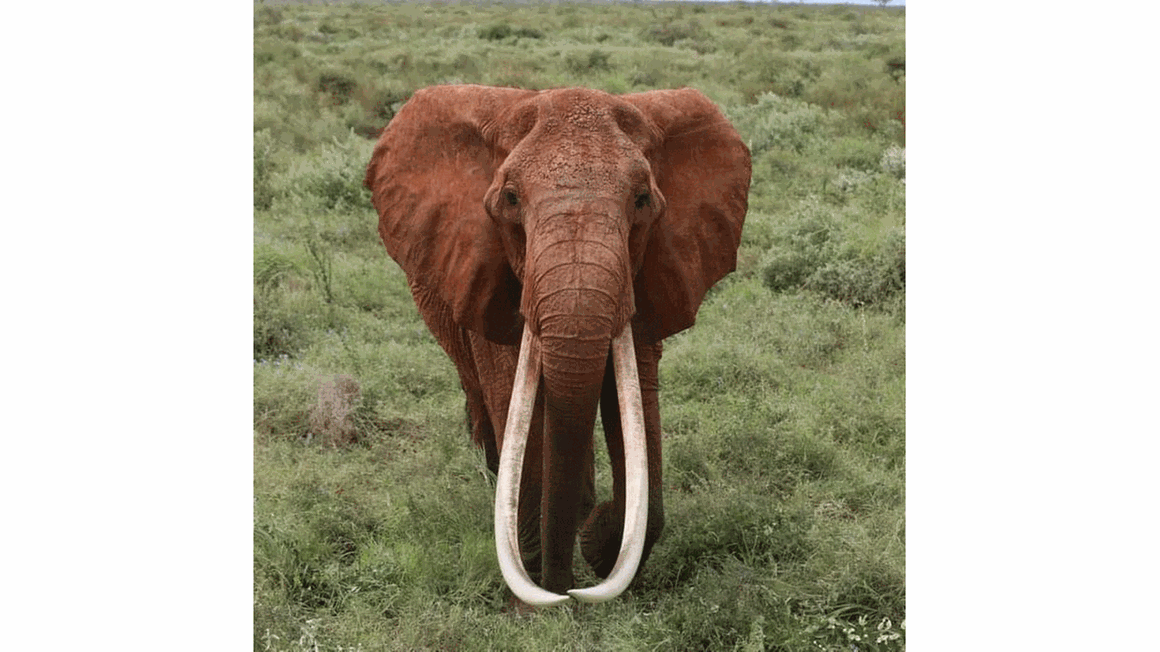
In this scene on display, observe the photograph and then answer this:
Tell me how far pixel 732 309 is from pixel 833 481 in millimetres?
1851

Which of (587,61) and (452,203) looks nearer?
(452,203)

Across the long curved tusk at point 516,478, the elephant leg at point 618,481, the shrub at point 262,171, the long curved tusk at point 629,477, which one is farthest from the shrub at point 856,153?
the long curved tusk at point 516,478

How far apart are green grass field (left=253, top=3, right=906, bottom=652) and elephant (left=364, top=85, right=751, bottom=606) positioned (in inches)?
16.8

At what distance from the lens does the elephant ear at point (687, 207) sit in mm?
3863

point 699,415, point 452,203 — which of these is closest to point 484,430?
point 699,415

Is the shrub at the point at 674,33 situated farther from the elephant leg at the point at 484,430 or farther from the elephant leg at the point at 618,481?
the elephant leg at the point at 618,481

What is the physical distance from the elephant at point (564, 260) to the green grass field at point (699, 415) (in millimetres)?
428

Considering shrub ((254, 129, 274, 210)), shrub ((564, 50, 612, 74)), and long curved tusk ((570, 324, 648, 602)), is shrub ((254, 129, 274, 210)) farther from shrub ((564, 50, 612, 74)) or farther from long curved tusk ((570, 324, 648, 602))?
long curved tusk ((570, 324, 648, 602))

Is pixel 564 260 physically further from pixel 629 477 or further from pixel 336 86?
pixel 336 86

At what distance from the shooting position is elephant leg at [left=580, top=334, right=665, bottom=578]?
160 inches

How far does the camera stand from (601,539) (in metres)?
4.32

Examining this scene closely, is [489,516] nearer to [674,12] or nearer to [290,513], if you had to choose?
[290,513]

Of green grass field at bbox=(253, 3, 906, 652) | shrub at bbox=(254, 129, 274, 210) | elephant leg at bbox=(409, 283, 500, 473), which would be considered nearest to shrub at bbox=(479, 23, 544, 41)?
green grass field at bbox=(253, 3, 906, 652)

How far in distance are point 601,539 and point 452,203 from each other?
1.22 metres
